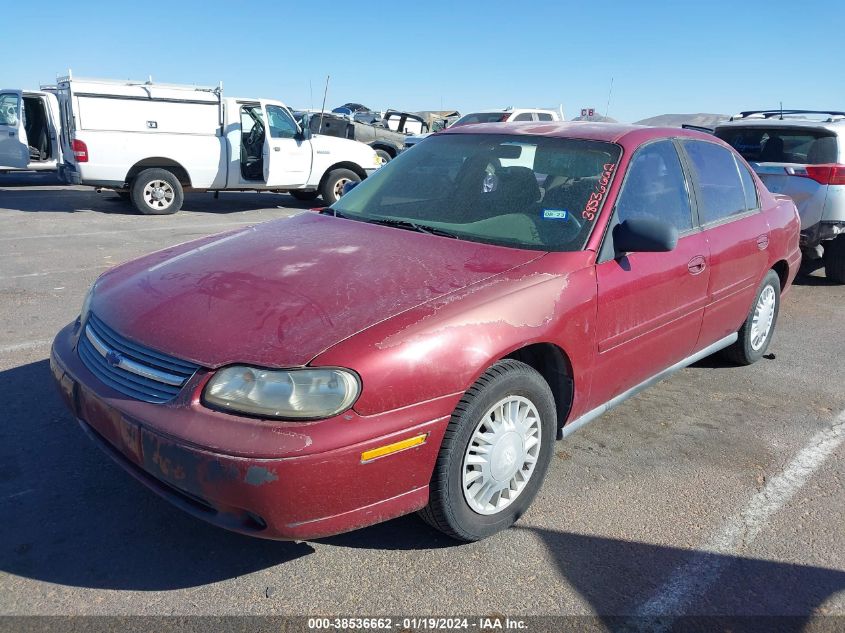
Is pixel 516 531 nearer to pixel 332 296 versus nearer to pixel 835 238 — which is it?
pixel 332 296

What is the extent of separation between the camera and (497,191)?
3.49 m

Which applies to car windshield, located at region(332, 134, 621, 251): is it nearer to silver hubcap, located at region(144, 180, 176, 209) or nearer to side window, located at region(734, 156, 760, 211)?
side window, located at region(734, 156, 760, 211)

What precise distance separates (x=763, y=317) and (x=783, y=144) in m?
3.29

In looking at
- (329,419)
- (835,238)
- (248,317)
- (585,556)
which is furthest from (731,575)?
(835,238)

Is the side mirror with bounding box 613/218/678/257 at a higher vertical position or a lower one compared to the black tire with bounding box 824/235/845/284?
higher

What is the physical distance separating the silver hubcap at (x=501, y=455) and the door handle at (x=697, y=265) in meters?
1.35

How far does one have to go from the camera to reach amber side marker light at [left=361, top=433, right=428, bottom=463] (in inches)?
→ 88.7

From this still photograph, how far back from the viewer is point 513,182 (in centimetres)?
351

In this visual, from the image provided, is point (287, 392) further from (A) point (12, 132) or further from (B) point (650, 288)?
(A) point (12, 132)

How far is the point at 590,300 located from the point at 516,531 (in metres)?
1.01

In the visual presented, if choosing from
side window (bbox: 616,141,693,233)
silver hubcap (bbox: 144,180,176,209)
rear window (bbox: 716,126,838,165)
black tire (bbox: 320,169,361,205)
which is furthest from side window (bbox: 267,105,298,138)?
→ side window (bbox: 616,141,693,233)

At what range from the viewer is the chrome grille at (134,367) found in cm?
234

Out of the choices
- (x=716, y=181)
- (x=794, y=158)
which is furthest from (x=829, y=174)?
(x=716, y=181)

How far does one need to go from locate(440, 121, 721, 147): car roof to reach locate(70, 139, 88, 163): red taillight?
321 inches
